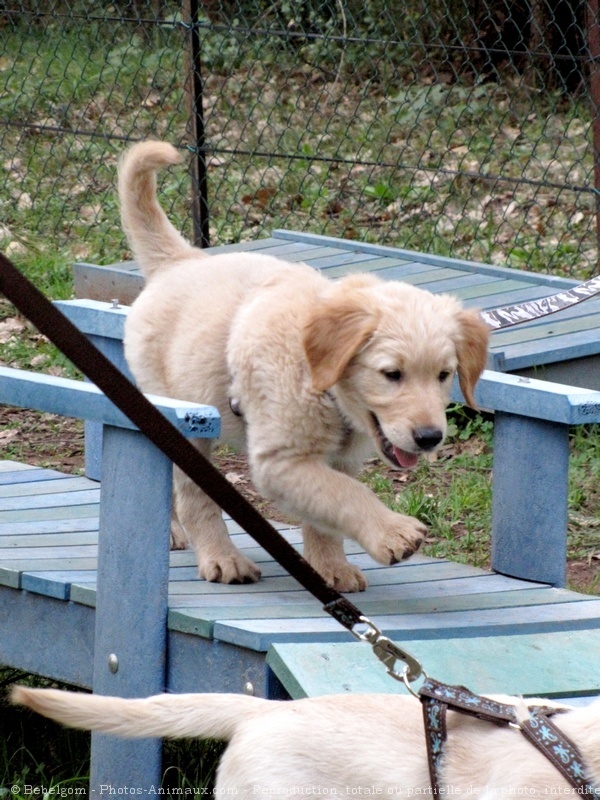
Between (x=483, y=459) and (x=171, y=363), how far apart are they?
6.19ft

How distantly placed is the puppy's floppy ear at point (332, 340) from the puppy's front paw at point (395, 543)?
356mm

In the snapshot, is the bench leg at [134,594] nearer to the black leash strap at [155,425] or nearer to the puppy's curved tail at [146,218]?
the black leash strap at [155,425]

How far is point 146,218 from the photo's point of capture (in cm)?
341

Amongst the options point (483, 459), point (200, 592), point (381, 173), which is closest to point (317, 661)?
point (200, 592)

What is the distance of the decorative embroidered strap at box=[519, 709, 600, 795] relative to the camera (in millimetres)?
1425

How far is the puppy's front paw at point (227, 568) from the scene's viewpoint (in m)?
2.90

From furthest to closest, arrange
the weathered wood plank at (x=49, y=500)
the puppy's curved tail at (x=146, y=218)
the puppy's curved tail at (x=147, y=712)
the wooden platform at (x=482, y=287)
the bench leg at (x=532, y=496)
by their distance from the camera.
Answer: the wooden platform at (x=482, y=287), the weathered wood plank at (x=49, y=500), the puppy's curved tail at (x=146, y=218), the bench leg at (x=532, y=496), the puppy's curved tail at (x=147, y=712)

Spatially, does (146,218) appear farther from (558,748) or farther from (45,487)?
(558,748)

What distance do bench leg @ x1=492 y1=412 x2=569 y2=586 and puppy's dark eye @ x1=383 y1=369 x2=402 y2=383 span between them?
43 centimetres

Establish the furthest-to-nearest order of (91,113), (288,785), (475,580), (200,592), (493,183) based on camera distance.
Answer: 1. (91,113)
2. (493,183)
3. (475,580)
4. (200,592)
5. (288,785)

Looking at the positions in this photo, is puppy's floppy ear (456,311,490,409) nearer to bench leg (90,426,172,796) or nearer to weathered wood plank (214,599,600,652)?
weathered wood plank (214,599,600,652)

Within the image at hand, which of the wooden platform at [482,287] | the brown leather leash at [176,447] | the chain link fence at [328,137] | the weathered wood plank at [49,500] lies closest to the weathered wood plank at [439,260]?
the wooden platform at [482,287]

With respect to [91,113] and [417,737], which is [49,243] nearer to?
[91,113]

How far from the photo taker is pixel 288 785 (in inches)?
61.7
